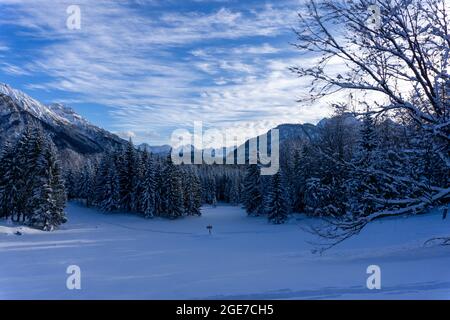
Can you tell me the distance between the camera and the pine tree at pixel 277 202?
161 ft

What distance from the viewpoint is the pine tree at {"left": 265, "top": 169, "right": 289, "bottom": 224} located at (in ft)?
161

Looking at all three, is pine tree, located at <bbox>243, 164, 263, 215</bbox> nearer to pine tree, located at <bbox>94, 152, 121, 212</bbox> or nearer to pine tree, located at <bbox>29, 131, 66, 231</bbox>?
pine tree, located at <bbox>94, 152, 121, 212</bbox>

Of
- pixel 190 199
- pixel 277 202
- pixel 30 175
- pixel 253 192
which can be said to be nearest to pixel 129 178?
pixel 190 199

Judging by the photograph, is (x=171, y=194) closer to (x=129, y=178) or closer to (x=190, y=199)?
(x=190, y=199)

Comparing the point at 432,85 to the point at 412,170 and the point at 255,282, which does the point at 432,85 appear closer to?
the point at 412,170

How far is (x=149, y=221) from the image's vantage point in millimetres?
54156

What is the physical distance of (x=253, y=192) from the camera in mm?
59750

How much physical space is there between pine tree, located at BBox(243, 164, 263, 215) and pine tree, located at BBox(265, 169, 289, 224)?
9.71 metres

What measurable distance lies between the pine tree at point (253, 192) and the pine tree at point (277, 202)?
31.9ft

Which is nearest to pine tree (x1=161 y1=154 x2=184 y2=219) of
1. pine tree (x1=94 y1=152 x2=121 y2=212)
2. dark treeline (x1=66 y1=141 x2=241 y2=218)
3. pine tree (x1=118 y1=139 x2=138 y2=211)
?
dark treeline (x1=66 y1=141 x2=241 y2=218)

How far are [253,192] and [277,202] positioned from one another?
1079 centimetres

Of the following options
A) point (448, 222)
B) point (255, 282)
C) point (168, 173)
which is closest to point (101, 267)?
point (255, 282)
